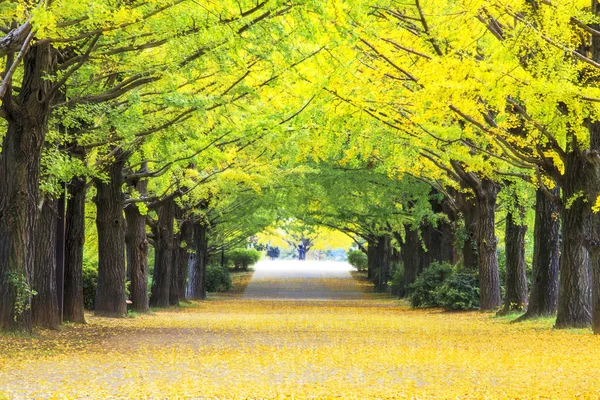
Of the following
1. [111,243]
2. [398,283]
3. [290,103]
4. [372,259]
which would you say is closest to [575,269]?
[290,103]

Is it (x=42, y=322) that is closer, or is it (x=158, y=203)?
(x=42, y=322)

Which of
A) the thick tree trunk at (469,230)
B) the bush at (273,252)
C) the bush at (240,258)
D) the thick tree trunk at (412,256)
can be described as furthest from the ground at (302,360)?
the bush at (273,252)

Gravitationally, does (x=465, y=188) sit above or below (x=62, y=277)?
above

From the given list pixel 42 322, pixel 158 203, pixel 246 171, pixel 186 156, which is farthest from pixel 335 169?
pixel 42 322

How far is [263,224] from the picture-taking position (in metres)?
47.5

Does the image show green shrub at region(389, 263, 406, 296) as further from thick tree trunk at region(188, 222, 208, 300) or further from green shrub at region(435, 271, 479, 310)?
green shrub at region(435, 271, 479, 310)

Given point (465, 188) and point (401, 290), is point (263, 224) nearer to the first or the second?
point (401, 290)

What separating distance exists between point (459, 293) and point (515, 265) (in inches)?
163

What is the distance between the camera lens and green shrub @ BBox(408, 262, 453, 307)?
3058 centimetres

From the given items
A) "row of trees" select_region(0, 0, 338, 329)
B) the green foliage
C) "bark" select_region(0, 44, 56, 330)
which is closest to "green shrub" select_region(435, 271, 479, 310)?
the green foliage

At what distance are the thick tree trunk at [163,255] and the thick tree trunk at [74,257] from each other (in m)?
10.7

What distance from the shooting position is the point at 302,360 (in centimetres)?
1338

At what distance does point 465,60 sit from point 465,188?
12.8 meters

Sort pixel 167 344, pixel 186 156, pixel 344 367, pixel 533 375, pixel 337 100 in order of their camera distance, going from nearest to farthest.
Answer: pixel 533 375 → pixel 344 367 → pixel 167 344 → pixel 337 100 → pixel 186 156
